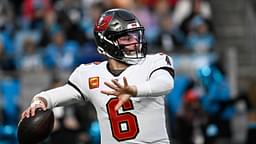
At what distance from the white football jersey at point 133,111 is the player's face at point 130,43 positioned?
0.11 meters

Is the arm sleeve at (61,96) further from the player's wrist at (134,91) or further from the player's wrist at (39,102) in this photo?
the player's wrist at (134,91)

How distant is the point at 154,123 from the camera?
6.67 m

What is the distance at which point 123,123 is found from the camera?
6.70 metres

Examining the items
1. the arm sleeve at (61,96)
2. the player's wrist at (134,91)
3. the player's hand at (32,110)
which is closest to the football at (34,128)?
the player's hand at (32,110)

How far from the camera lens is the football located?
6.68 meters

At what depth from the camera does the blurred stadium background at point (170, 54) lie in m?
11.1

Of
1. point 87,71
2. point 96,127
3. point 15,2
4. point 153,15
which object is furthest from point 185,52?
point 87,71

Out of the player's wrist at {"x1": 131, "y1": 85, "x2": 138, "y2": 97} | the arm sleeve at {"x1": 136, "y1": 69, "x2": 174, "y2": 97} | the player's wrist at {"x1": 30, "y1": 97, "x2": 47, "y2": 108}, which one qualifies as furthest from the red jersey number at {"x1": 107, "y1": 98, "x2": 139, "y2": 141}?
the player's wrist at {"x1": 30, "y1": 97, "x2": 47, "y2": 108}

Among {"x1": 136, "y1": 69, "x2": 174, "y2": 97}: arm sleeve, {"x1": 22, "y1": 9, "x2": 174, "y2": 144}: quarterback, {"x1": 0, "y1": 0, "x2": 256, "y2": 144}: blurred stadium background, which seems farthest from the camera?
{"x1": 0, "y1": 0, "x2": 256, "y2": 144}: blurred stadium background

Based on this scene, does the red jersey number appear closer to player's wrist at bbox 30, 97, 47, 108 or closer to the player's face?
the player's face

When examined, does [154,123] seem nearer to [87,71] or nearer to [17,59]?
[87,71]

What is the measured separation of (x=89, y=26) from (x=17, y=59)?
3.55ft

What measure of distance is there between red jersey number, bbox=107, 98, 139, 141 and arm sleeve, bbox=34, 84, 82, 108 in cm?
34

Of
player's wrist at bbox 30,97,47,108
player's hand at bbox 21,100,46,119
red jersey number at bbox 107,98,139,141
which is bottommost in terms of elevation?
red jersey number at bbox 107,98,139,141
